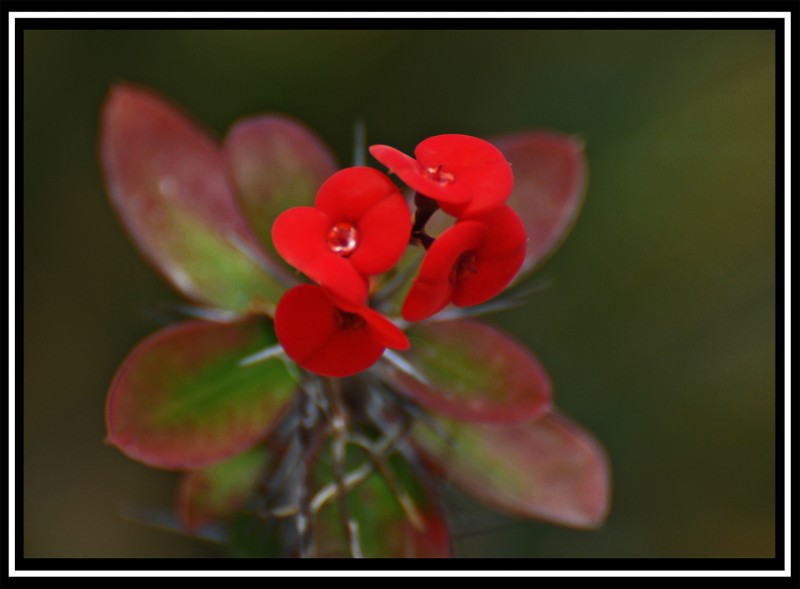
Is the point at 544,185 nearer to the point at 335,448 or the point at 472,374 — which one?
the point at 472,374

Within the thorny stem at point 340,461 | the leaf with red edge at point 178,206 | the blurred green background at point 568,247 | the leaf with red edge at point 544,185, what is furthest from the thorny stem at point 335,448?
the blurred green background at point 568,247

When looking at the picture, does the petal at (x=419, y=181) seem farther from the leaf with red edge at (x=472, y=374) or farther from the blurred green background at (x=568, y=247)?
the blurred green background at (x=568, y=247)

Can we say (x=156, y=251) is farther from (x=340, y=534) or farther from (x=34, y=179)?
(x=34, y=179)

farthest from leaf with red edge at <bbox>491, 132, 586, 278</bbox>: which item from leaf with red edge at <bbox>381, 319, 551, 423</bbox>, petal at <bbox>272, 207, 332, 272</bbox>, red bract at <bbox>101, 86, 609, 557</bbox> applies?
petal at <bbox>272, 207, 332, 272</bbox>

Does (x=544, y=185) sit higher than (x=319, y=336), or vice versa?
(x=544, y=185)

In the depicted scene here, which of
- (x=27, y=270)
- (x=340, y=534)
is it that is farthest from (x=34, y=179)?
(x=340, y=534)
